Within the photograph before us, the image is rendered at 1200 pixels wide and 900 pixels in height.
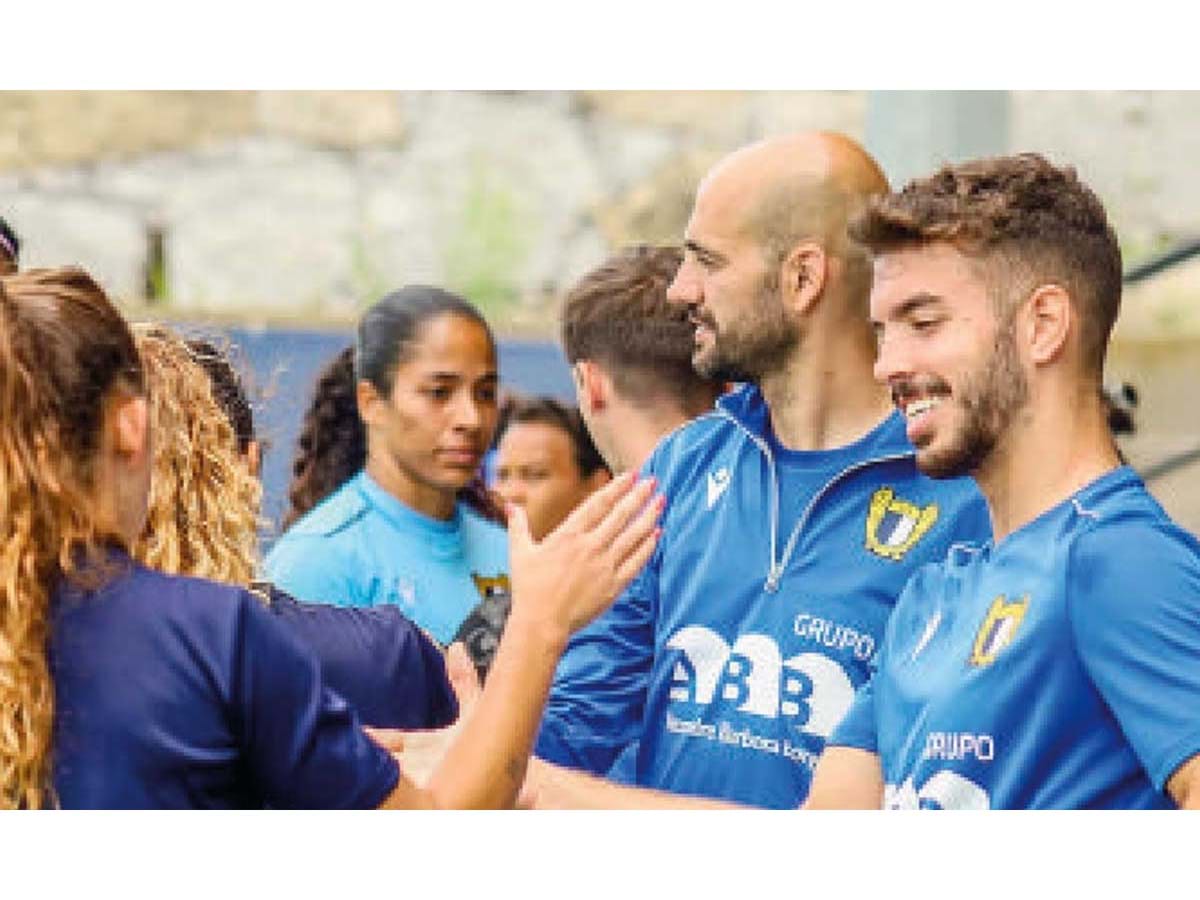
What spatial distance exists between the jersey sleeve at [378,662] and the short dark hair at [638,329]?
107 cm

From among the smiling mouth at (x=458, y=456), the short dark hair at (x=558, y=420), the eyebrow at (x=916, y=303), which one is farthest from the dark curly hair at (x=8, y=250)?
the short dark hair at (x=558, y=420)

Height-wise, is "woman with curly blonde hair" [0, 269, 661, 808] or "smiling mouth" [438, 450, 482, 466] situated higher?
"woman with curly blonde hair" [0, 269, 661, 808]

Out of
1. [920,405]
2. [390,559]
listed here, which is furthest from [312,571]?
[920,405]

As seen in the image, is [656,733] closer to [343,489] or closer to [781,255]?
[781,255]

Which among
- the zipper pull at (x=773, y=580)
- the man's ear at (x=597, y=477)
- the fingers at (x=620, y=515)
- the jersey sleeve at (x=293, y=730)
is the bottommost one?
the man's ear at (x=597, y=477)

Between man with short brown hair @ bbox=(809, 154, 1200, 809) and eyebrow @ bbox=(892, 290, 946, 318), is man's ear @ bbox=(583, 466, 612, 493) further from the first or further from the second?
eyebrow @ bbox=(892, 290, 946, 318)

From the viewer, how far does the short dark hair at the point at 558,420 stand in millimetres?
5340

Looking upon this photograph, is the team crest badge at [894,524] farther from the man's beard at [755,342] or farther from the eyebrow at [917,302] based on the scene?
the eyebrow at [917,302]

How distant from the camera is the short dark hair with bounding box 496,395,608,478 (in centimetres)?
534

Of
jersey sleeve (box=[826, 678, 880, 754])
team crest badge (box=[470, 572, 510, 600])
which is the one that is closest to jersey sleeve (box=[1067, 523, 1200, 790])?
jersey sleeve (box=[826, 678, 880, 754])

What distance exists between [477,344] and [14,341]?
8.84 feet

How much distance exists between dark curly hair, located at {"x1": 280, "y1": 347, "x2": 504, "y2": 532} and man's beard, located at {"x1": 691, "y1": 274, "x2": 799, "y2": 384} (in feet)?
6.08

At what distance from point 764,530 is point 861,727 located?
58 cm
